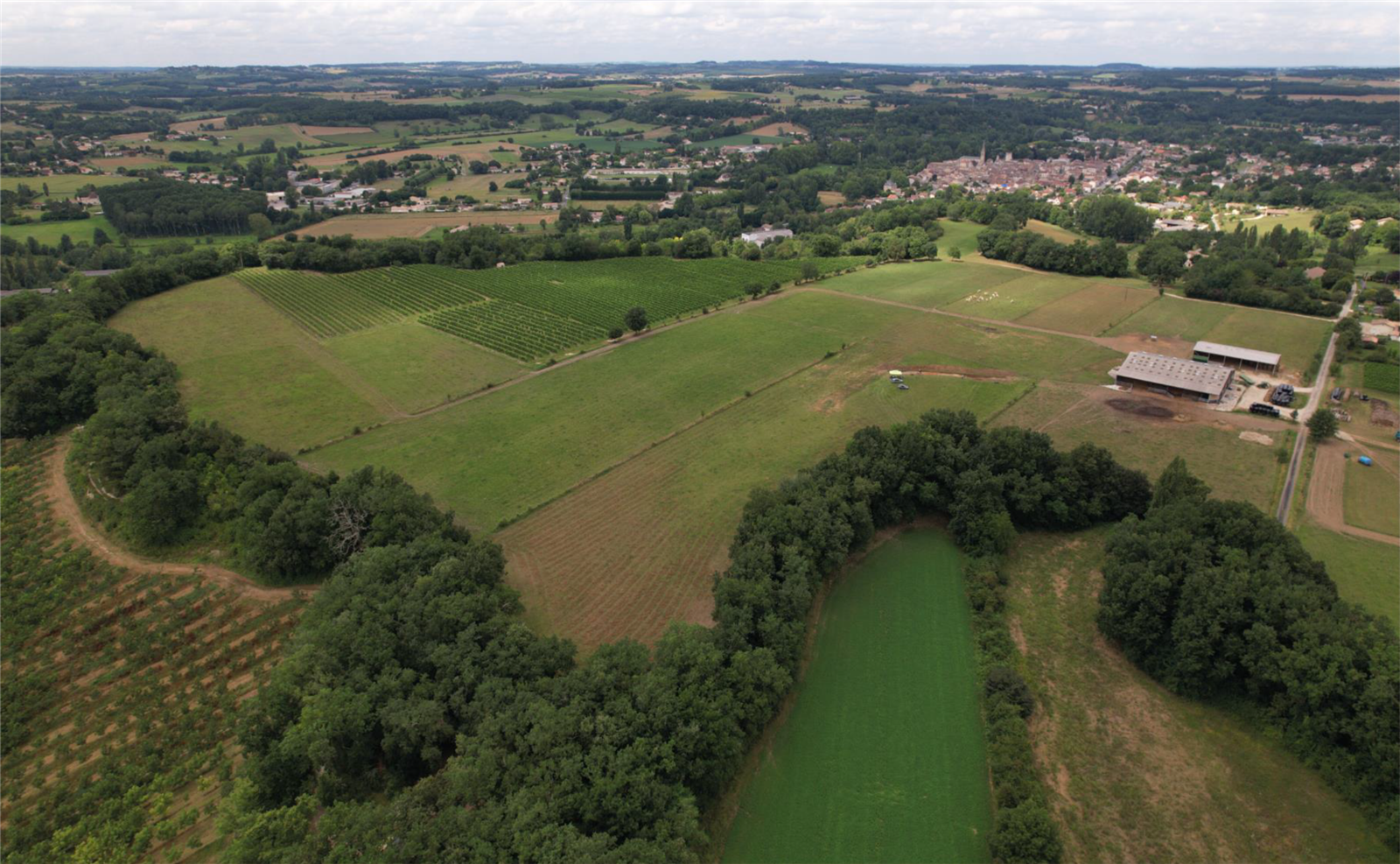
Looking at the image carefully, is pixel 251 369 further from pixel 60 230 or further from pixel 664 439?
pixel 60 230

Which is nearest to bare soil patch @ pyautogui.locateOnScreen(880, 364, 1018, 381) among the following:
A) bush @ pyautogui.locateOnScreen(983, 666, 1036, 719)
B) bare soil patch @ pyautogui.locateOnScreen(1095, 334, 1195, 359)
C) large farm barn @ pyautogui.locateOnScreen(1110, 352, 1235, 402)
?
large farm barn @ pyautogui.locateOnScreen(1110, 352, 1235, 402)

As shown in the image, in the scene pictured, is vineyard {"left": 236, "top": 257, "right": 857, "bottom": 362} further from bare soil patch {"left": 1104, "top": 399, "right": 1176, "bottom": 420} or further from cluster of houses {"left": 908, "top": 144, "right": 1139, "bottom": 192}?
cluster of houses {"left": 908, "top": 144, "right": 1139, "bottom": 192}

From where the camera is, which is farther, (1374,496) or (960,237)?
(960,237)

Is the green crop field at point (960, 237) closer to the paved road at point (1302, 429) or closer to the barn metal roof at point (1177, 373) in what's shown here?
→ the paved road at point (1302, 429)

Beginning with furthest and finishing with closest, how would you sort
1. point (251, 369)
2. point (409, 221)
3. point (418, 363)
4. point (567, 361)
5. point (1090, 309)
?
1. point (409, 221)
2. point (1090, 309)
3. point (567, 361)
4. point (418, 363)
5. point (251, 369)

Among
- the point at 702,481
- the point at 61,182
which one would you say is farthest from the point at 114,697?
the point at 61,182

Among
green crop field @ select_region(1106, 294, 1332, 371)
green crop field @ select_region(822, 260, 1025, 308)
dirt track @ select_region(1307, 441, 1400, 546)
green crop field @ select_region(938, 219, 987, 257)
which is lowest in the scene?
dirt track @ select_region(1307, 441, 1400, 546)

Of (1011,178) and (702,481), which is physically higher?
(1011,178)
